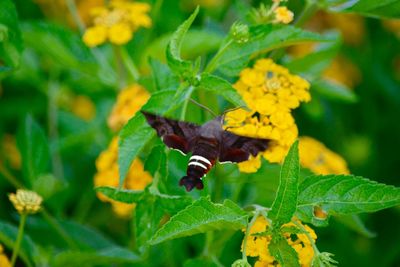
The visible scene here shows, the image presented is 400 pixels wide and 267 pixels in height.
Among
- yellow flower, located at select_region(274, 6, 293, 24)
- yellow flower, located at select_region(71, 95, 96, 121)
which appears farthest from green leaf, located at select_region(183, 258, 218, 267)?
yellow flower, located at select_region(71, 95, 96, 121)

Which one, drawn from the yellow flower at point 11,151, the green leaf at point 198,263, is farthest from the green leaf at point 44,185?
the yellow flower at point 11,151

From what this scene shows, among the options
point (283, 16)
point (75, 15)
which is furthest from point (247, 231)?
point (75, 15)

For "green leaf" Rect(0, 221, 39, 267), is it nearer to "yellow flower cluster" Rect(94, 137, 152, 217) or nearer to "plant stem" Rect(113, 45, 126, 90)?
"yellow flower cluster" Rect(94, 137, 152, 217)

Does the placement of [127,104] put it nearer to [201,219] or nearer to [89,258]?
[89,258]

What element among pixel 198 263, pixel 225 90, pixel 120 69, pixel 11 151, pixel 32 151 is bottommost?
pixel 11 151

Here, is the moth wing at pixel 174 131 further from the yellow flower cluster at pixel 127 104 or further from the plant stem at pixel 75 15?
the plant stem at pixel 75 15

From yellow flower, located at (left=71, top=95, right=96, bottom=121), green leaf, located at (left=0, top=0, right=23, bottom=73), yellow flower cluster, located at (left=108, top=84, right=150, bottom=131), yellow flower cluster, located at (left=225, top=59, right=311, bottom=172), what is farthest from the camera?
yellow flower, located at (left=71, top=95, right=96, bottom=121)

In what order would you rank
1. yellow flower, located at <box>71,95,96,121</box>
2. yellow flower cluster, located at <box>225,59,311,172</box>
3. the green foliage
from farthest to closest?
yellow flower, located at <box>71,95,96,121</box> → yellow flower cluster, located at <box>225,59,311,172</box> → the green foliage
